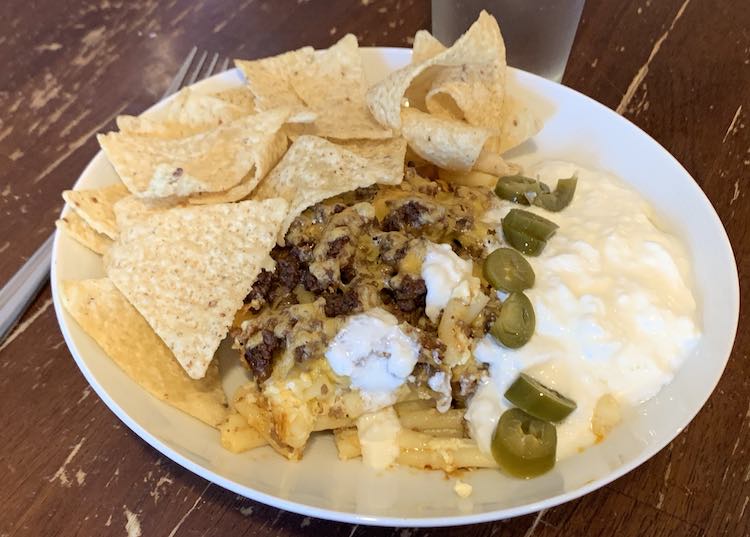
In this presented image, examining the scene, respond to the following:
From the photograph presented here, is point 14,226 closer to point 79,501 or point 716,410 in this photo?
point 79,501

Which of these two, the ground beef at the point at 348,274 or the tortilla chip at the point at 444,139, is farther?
the tortilla chip at the point at 444,139

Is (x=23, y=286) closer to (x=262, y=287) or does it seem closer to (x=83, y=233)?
(x=83, y=233)

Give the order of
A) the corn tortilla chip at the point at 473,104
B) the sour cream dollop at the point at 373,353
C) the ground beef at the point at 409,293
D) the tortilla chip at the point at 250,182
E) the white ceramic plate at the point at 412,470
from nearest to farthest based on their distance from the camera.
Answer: the white ceramic plate at the point at 412,470, the sour cream dollop at the point at 373,353, the ground beef at the point at 409,293, the tortilla chip at the point at 250,182, the corn tortilla chip at the point at 473,104

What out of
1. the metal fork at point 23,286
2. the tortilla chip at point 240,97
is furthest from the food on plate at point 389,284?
the metal fork at point 23,286

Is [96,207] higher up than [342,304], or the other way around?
[96,207]

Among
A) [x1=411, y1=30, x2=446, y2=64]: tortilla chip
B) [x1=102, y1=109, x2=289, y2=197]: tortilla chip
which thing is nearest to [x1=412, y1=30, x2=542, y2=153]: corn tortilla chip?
[x1=411, y1=30, x2=446, y2=64]: tortilla chip

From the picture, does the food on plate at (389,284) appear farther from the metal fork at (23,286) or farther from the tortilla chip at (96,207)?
the metal fork at (23,286)

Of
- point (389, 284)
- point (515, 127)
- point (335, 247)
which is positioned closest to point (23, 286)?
point (335, 247)
